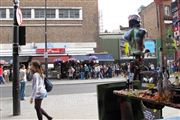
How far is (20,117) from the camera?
12.0 m

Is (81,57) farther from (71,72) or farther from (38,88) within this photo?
(38,88)

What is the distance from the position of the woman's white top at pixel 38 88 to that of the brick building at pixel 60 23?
36680 millimetres

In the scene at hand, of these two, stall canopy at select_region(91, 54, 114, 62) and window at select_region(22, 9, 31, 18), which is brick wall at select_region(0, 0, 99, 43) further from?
stall canopy at select_region(91, 54, 114, 62)

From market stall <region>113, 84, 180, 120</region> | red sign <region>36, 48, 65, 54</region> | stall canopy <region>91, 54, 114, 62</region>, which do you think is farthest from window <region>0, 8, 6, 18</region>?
market stall <region>113, 84, 180, 120</region>

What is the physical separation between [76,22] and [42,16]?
419 centimetres

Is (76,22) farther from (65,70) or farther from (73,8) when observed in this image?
(65,70)

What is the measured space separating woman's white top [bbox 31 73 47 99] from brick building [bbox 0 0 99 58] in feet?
120

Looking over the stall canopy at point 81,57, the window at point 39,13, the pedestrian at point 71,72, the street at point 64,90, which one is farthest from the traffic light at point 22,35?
the window at point 39,13

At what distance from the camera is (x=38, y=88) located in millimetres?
10320

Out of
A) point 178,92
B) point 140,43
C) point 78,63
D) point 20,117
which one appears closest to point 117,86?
point 140,43

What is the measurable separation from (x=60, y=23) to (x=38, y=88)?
39086 mm

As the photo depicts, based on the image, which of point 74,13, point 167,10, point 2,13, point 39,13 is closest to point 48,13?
point 39,13

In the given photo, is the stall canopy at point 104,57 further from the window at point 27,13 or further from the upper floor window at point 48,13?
the window at point 27,13

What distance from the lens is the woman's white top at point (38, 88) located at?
1020cm
